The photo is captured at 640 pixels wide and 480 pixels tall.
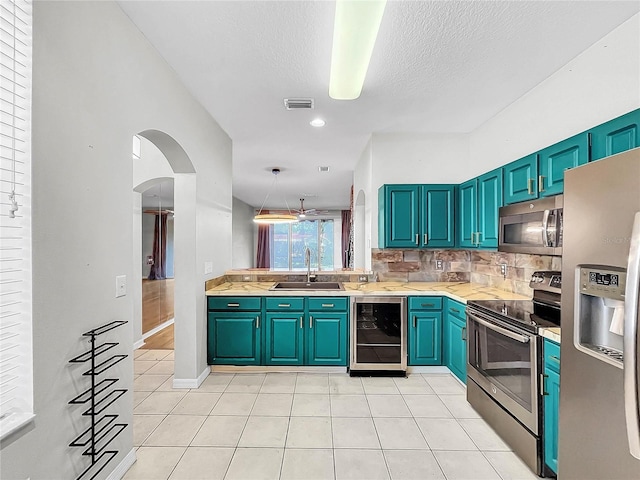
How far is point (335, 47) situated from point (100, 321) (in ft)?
6.51

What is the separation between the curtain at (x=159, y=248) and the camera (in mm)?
4535

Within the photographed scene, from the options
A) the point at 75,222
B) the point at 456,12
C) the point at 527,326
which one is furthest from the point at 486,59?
the point at 75,222

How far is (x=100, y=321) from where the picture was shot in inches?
67.2

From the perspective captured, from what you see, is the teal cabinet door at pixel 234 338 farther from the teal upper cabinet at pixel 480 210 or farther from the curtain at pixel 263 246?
the curtain at pixel 263 246

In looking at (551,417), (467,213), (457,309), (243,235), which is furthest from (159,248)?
(243,235)

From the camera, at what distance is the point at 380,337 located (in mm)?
3328

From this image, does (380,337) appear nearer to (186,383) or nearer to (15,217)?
(186,383)

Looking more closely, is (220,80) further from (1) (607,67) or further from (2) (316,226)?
(2) (316,226)

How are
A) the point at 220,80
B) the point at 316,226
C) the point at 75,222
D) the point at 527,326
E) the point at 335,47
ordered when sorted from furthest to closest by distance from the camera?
the point at 316,226, the point at 220,80, the point at 527,326, the point at 335,47, the point at 75,222

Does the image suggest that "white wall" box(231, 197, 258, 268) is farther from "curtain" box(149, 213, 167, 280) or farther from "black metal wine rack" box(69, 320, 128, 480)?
"black metal wine rack" box(69, 320, 128, 480)

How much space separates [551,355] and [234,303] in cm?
269

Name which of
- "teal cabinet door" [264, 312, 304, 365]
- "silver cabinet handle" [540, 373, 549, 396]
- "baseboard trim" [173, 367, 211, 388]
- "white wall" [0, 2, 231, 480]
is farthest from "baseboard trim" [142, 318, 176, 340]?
"silver cabinet handle" [540, 373, 549, 396]

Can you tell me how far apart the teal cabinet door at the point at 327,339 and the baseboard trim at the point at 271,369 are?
2.7 inches

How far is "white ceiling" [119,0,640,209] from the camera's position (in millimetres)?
1849
